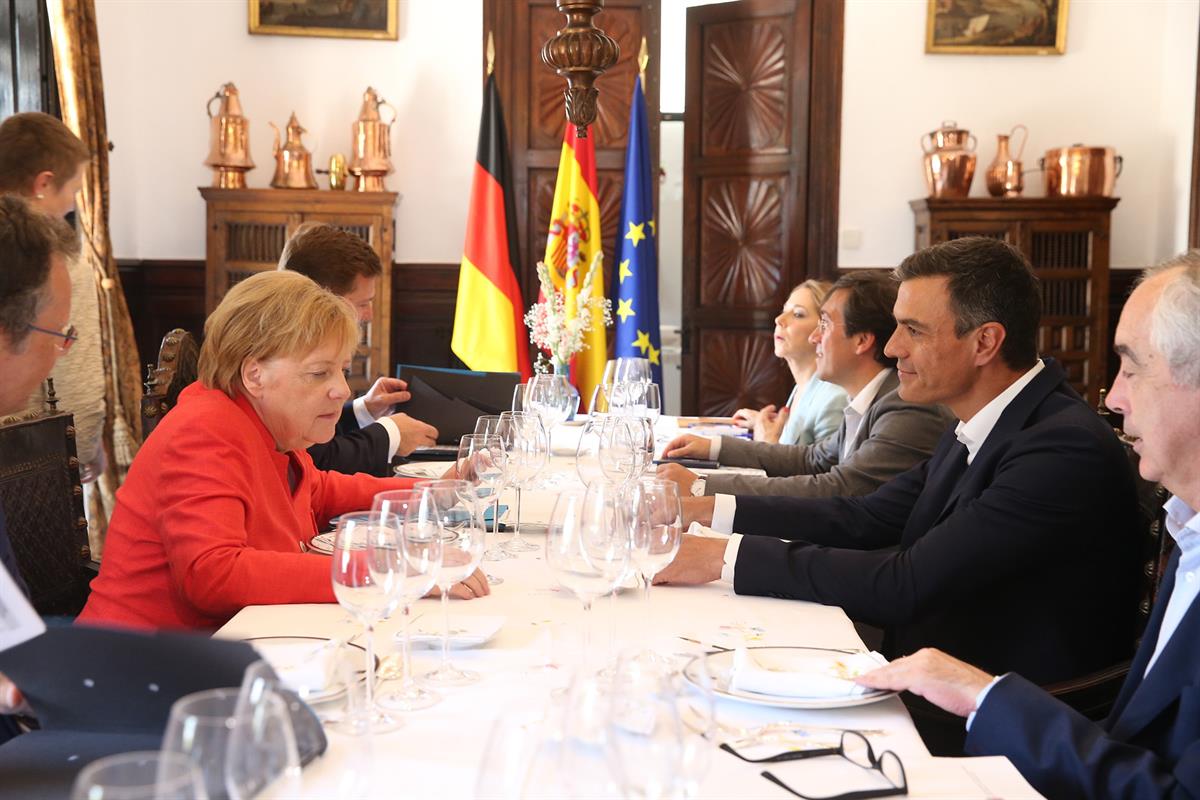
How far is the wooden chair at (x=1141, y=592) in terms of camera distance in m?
1.83

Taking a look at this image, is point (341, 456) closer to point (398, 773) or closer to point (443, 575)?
point (443, 575)

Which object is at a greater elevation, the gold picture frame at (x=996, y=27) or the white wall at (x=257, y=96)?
the gold picture frame at (x=996, y=27)

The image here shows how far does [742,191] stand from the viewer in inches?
270

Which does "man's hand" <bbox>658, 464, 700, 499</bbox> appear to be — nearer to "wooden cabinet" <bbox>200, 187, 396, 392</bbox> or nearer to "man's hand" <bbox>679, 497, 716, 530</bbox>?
"man's hand" <bbox>679, 497, 716, 530</bbox>

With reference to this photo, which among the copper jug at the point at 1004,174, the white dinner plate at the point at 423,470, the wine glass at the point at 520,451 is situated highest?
the copper jug at the point at 1004,174

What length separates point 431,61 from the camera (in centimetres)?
663

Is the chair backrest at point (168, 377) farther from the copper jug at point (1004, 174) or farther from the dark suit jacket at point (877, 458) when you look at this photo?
the copper jug at point (1004, 174)

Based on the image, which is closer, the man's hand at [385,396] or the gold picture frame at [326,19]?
the man's hand at [385,396]

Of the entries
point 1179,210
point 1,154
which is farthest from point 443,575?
point 1179,210

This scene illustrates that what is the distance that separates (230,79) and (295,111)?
383 millimetres

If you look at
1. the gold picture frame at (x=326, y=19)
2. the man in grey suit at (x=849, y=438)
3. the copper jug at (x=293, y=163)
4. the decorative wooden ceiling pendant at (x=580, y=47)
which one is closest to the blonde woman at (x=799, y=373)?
the man in grey suit at (x=849, y=438)

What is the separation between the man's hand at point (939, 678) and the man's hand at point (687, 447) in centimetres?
203

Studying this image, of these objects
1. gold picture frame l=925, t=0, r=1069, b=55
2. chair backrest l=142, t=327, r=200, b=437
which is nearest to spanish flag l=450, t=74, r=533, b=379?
gold picture frame l=925, t=0, r=1069, b=55

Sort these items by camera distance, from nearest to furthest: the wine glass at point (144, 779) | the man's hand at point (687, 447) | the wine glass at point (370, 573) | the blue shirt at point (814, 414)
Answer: the wine glass at point (144, 779) < the wine glass at point (370, 573) < the man's hand at point (687, 447) < the blue shirt at point (814, 414)
